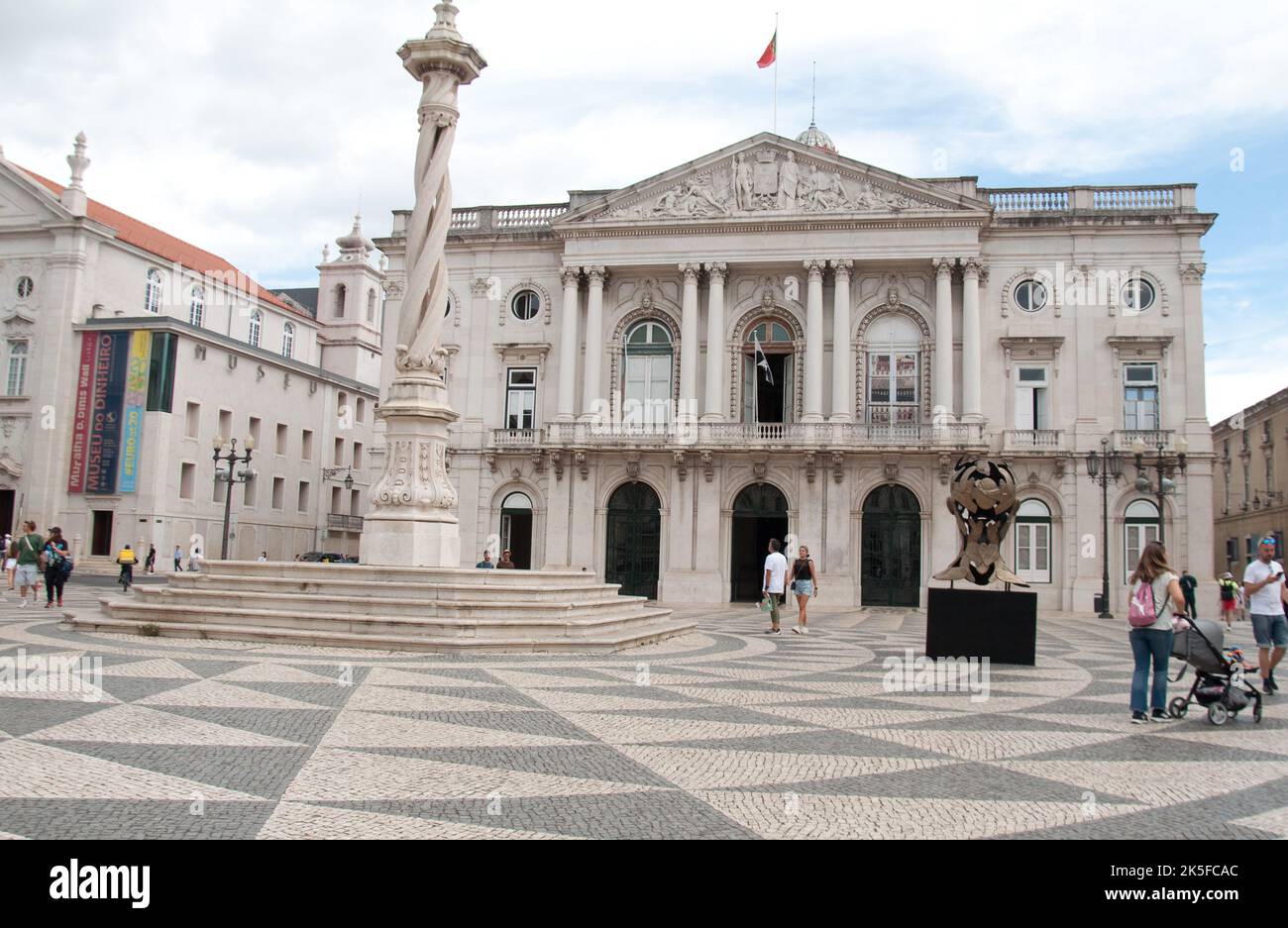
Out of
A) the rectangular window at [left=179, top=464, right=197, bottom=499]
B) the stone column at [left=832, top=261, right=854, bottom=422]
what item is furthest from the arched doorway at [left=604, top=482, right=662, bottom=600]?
the rectangular window at [left=179, top=464, right=197, bottom=499]

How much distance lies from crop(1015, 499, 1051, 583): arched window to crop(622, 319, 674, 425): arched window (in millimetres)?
13518

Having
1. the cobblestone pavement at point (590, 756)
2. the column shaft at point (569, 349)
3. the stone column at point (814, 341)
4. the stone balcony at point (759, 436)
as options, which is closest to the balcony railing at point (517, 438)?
the stone balcony at point (759, 436)

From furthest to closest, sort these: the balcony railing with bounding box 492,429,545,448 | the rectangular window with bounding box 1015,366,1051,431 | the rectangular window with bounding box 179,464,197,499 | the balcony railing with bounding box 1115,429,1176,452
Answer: the rectangular window with bounding box 179,464,197,499 → the balcony railing with bounding box 492,429,545,448 → the rectangular window with bounding box 1015,366,1051,431 → the balcony railing with bounding box 1115,429,1176,452

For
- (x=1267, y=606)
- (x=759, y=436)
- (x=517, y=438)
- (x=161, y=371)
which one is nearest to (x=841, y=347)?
(x=759, y=436)

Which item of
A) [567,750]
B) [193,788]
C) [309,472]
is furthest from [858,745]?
[309,472]

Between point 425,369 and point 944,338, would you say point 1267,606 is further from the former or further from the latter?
point 944,338

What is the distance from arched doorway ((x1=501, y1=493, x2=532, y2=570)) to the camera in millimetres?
40125

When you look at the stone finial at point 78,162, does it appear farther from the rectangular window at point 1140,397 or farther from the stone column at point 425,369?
the rectangular window at point 1140,397

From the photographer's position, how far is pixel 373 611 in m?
15.3

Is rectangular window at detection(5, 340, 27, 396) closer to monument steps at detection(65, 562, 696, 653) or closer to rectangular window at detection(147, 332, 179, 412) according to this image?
rectangular window at detection(147, 332, 179, 412)

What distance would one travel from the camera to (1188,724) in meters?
10.2

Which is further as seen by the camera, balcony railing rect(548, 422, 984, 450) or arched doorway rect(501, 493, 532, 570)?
arched doorway rect(501, 493, 532, 570)

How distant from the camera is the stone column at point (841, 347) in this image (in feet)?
121

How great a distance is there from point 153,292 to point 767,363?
32.8 m
